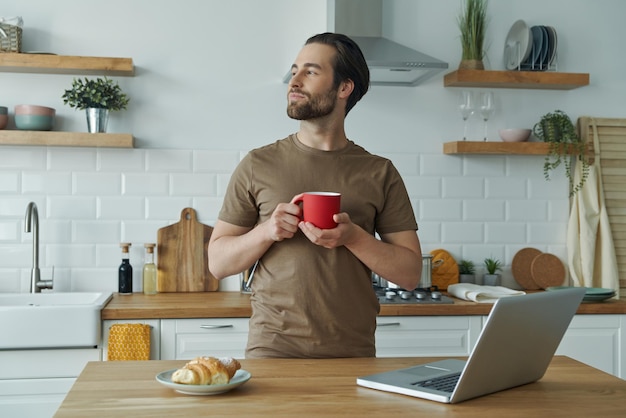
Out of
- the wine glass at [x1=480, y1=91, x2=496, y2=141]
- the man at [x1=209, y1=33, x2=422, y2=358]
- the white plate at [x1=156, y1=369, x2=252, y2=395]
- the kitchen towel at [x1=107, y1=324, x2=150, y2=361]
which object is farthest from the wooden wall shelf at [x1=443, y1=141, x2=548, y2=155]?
the white plate at [x1=156, y1=369, x2=252, y2=395]

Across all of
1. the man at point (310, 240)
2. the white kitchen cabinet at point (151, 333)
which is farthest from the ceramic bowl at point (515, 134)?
the white kitchen cabinet at point (151, 333)

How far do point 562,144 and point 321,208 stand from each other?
2497 mm

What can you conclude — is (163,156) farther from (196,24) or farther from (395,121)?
(395,121)

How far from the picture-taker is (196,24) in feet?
13.3

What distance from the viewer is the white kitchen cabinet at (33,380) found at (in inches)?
127

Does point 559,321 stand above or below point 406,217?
below

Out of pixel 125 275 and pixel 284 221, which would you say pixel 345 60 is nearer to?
pixel 284 221

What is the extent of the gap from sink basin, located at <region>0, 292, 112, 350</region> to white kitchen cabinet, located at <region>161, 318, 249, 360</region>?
0.96ft

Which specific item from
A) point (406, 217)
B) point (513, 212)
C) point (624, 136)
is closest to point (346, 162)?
point (406, 217)

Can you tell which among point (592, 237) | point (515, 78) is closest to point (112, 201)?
point (515, 78)

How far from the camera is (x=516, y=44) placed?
163 inches

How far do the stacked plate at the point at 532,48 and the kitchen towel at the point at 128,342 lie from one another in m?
2.30

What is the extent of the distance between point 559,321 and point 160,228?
A: 2515 millimetres

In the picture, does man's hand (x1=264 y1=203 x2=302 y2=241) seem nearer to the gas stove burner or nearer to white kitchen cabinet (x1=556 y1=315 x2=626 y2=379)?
the gas stove burner
